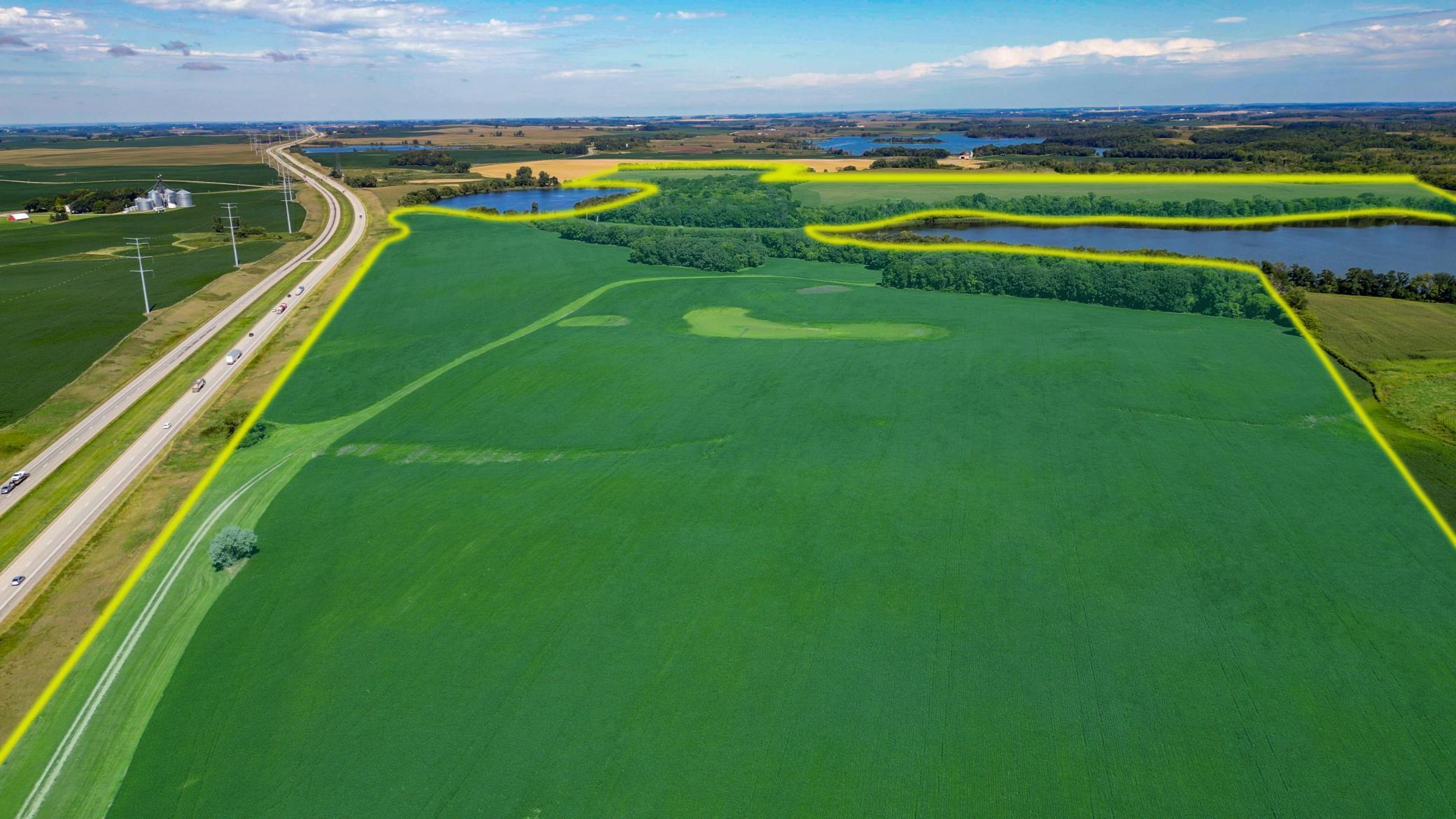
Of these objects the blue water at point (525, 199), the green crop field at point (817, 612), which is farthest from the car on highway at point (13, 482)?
the blue water at point (525, 199)

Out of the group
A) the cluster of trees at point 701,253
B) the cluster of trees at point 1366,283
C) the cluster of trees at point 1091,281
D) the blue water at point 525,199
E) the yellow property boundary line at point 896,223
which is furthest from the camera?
the blue water at point 525,199

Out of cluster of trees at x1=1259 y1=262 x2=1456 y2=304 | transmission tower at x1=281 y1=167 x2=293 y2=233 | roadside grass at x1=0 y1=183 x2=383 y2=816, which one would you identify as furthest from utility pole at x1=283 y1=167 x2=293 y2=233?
cluster of trees at x1=1259 y1=262 x2=1456 y2=304

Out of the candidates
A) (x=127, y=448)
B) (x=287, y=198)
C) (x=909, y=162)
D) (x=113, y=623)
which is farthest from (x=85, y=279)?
(x=909, y=162)

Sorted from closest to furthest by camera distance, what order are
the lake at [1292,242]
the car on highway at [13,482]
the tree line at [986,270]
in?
the car on highway at [13,482] → the tree line at [986,270] → the lake at [1292,242]

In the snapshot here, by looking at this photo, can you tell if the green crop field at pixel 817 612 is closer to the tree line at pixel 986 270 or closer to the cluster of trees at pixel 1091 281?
the cluster of trees at pixel 1091 281

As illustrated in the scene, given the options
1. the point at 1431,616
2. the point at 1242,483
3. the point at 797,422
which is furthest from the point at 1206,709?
the point at 797,422

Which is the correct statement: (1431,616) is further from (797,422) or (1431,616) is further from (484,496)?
(484,496)
